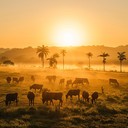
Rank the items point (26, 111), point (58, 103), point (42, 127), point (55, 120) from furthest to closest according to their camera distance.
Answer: point (58, 103) < point (26, 111) < point (55, 120) < point (42, 127)

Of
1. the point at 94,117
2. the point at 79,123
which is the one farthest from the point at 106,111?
the point at 79,123

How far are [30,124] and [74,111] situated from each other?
7.37 meters

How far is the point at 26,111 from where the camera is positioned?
35.0 m

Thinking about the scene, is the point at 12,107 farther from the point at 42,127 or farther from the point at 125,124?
the point at 125,124

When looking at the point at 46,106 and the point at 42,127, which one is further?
the point at 46,106

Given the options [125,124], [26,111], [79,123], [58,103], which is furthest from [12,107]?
[125,124]

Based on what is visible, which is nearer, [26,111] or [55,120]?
[55,120]

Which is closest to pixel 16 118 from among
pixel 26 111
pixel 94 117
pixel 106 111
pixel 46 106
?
pixel 26 111

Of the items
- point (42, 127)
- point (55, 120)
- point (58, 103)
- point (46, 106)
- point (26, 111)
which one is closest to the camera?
point (42, 127)

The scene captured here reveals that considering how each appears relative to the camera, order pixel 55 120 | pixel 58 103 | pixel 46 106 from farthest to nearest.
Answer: pixel 58 103 → pixel 46 106 → pixel 55 120

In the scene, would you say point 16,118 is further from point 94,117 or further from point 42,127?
point 94,117

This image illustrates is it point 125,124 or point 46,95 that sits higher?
point 46,95

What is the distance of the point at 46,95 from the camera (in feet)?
129

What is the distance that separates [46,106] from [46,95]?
198cm
